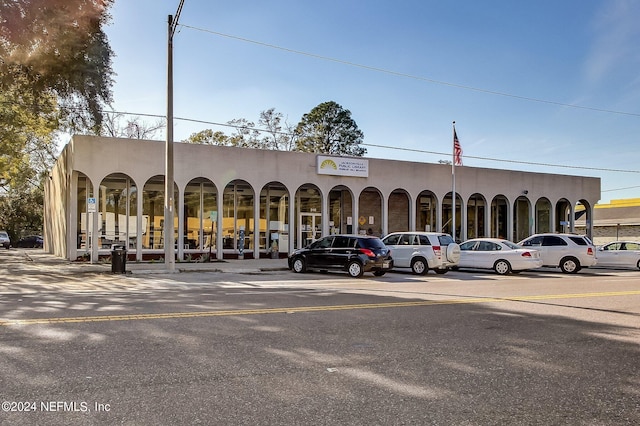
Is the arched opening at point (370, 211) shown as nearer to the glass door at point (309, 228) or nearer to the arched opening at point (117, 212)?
the glass door at point (309, 228)

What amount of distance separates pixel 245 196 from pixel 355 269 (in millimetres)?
12285

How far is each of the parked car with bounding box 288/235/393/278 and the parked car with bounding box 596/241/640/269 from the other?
43.5 feet

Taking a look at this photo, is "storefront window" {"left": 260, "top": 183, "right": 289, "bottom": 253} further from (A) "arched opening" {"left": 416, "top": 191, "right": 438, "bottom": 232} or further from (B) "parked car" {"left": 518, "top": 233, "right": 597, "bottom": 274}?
(B) "parked car" {"left": 518, "top": 233, "right": 597, "bottom": 274}

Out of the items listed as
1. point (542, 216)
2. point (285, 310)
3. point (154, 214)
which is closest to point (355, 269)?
point (285, 310)

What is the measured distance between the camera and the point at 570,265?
72.6ft

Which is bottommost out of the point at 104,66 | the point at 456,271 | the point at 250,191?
the point at 456,271

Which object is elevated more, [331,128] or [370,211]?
[331,128]

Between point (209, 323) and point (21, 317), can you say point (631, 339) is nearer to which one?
point (209, 323)

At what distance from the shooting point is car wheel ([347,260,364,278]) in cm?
1803

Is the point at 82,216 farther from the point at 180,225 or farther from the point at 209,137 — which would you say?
the point at 209,137

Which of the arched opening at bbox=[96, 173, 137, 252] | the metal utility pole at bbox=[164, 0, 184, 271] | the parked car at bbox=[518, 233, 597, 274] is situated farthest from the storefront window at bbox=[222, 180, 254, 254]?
the parked car at bbox=[518, 233, 597, 274]

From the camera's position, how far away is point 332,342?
6848 mm

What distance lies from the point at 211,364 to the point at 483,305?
673 cm

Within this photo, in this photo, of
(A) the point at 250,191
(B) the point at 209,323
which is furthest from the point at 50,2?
(B) the point at 209,323
